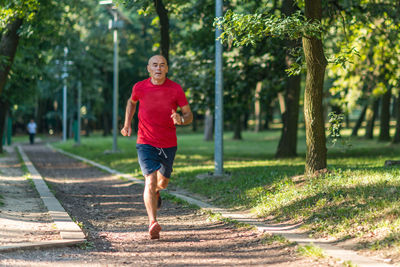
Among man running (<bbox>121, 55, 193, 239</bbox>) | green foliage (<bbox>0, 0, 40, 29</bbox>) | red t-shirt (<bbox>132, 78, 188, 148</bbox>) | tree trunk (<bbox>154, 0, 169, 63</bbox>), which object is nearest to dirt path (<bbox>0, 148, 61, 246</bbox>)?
man running (<bbox>121, 55, 193, 239</bbox>)

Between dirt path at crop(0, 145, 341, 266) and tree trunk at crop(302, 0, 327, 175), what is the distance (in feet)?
7.64

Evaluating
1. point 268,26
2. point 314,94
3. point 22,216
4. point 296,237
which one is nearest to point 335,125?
point 314,94

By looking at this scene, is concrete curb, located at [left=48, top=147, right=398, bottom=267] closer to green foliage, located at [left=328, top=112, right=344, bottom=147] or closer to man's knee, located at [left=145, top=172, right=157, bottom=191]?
man's knee, located at [left=145, top=172, right=157, bottom=191]

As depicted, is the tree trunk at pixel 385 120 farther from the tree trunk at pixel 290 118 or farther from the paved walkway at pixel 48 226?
the paved walkway at pixel 48 226

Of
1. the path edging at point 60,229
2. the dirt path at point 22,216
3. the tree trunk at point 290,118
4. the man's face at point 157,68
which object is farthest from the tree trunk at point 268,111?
the man's face at point 157,68

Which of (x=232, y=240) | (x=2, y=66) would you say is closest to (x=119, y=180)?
(x=2, y=66)

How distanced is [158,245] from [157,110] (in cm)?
158

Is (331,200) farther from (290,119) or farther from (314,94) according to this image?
(290,119)

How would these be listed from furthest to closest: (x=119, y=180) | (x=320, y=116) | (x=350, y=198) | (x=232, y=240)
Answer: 1. (x=119, y=180)
2. (x=320, y=116)
3. (x=350, y=198)
4. (x=232, y=240)

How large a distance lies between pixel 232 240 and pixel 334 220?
1.29 m

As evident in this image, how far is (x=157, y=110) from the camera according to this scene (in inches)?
262

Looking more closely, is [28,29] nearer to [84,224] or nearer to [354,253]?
[84,224]

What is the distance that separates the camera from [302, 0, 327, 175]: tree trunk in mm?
9367

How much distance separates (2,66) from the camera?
13.4 meters
